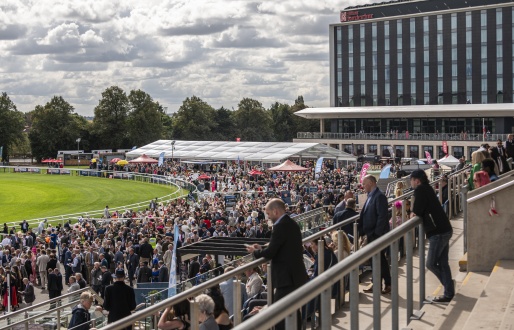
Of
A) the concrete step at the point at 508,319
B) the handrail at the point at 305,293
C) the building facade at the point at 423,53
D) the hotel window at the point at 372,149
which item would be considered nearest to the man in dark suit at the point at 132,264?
the concrete step at the point at 508,319

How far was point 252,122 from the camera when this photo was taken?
5054 inches

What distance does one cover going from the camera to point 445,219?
694 centimetres

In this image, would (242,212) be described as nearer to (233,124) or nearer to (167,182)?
(167,182)

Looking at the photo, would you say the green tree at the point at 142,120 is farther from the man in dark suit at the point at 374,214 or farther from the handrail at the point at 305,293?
the handrail at the point at 305,293

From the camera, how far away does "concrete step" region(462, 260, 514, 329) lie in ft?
17.9

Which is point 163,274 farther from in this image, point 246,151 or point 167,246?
point 246,151

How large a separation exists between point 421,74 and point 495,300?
3408 inches

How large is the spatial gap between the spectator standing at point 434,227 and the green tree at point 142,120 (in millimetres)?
107364

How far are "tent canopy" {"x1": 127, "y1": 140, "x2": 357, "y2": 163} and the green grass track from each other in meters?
6.69

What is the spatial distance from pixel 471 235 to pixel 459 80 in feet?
271

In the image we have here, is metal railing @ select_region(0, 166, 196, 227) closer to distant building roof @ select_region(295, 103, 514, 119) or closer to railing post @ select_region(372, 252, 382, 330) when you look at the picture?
distant building roof @ select_region(295, 103, 514, 119)

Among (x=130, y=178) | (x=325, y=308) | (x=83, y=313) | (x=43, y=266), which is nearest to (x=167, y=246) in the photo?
(x=43, y=266)

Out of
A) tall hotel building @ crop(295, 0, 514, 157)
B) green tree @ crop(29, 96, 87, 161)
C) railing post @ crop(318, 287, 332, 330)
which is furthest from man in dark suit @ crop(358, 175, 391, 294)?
green tree @ crop(29, 96, 87, 161)

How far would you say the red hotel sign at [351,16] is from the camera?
92812 millimetres
